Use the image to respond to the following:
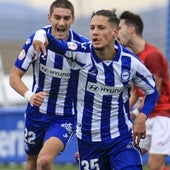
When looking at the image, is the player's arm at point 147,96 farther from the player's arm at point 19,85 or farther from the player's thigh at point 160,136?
the player's thigh at point 160,136

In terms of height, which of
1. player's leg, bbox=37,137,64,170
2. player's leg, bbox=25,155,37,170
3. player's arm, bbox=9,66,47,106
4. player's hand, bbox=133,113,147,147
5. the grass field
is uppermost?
player's arm, bbox=9,66,47,106

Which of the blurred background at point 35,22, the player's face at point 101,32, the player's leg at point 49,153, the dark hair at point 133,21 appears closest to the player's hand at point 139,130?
the player's face at point 101,32

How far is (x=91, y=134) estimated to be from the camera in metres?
8.51

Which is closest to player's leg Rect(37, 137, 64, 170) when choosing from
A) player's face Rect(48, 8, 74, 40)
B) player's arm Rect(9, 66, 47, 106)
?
player's arm Rect(9, 66, 47, 106)

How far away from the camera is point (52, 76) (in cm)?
969

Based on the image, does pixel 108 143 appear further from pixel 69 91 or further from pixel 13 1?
pixel 13 1

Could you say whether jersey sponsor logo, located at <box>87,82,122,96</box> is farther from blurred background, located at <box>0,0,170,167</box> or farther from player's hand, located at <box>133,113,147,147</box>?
blurred background, located at <box>0,0,170,167</box>

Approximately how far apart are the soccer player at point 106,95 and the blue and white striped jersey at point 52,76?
117cm

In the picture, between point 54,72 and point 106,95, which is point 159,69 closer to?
point 54,72

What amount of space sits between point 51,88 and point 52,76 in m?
0.15

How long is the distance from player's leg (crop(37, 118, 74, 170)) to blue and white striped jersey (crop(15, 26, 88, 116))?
15 centimetres

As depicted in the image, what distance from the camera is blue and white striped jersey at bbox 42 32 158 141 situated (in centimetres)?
830

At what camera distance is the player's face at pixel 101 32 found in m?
8.20

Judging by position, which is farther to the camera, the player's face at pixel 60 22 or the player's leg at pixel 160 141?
the player's leg at pixel 160 141
